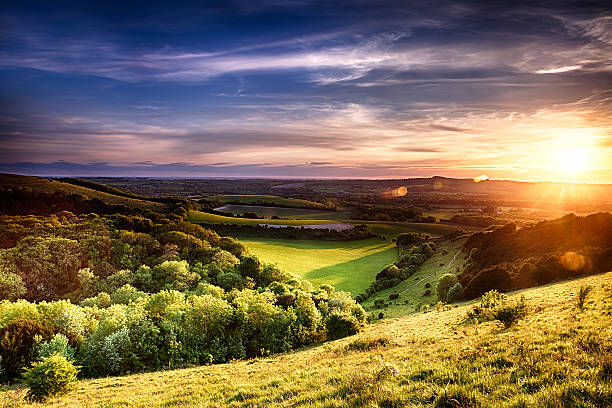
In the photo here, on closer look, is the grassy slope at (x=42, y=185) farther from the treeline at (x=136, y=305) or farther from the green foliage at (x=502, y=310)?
the green foliage at (x=502, y=310)

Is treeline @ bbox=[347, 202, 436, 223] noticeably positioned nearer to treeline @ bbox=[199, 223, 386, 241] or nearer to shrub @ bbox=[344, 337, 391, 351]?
treeline @ bbox=[199, 223, 386, 241]

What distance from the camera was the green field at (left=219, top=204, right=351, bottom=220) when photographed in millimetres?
170750

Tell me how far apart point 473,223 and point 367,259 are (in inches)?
3092

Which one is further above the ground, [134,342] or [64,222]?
[64,222]

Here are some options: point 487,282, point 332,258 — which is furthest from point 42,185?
point 487,282

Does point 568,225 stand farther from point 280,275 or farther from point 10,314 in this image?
point 10,314

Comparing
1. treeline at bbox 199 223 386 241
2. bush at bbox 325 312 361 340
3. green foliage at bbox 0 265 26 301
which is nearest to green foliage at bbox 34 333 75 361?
green foliage at bbox 0 265 26 301

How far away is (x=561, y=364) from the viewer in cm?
935

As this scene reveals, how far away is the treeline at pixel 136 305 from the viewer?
25938 millimetres

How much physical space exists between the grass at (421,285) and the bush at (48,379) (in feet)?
135

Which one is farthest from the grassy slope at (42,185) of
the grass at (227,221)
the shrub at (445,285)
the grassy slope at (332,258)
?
the shrub at (445,285)

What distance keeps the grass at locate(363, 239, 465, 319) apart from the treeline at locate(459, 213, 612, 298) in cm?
477

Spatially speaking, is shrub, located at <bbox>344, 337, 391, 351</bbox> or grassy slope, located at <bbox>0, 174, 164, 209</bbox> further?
grassy slope, located at <bbox>0, 174, 164, 209</bbox>

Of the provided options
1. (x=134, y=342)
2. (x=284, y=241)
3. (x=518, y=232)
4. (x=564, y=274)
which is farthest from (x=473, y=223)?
(x=134, y=342)
